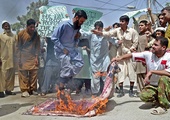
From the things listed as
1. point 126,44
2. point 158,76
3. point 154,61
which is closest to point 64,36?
point 126,44

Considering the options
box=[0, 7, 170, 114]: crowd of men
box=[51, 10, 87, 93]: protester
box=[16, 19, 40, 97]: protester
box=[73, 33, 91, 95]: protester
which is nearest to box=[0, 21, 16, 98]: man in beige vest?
box=[0, 7, 170, 114]: crowd of men

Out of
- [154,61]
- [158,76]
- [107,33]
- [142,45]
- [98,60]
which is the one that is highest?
[107,33]

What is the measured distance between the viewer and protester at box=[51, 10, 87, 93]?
4855 millimetres

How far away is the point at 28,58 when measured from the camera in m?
6.33

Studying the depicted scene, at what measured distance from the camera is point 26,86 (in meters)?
6.30

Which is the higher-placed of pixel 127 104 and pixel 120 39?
pixel 120 39

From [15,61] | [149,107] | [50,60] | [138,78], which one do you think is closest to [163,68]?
[149,107]

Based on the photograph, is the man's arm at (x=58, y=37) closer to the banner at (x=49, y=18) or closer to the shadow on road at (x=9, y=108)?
the shadow on road at (x=9, y=108)

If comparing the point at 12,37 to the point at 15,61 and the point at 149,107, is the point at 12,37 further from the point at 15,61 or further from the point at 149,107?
the point at 149,107

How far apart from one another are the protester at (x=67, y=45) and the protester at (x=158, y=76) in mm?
1242

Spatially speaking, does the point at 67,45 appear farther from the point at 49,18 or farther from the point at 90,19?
the point at 90,19

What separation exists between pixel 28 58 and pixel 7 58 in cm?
67

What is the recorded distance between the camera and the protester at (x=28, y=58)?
20.5ft

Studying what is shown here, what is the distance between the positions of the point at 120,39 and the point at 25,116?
2.82 m
